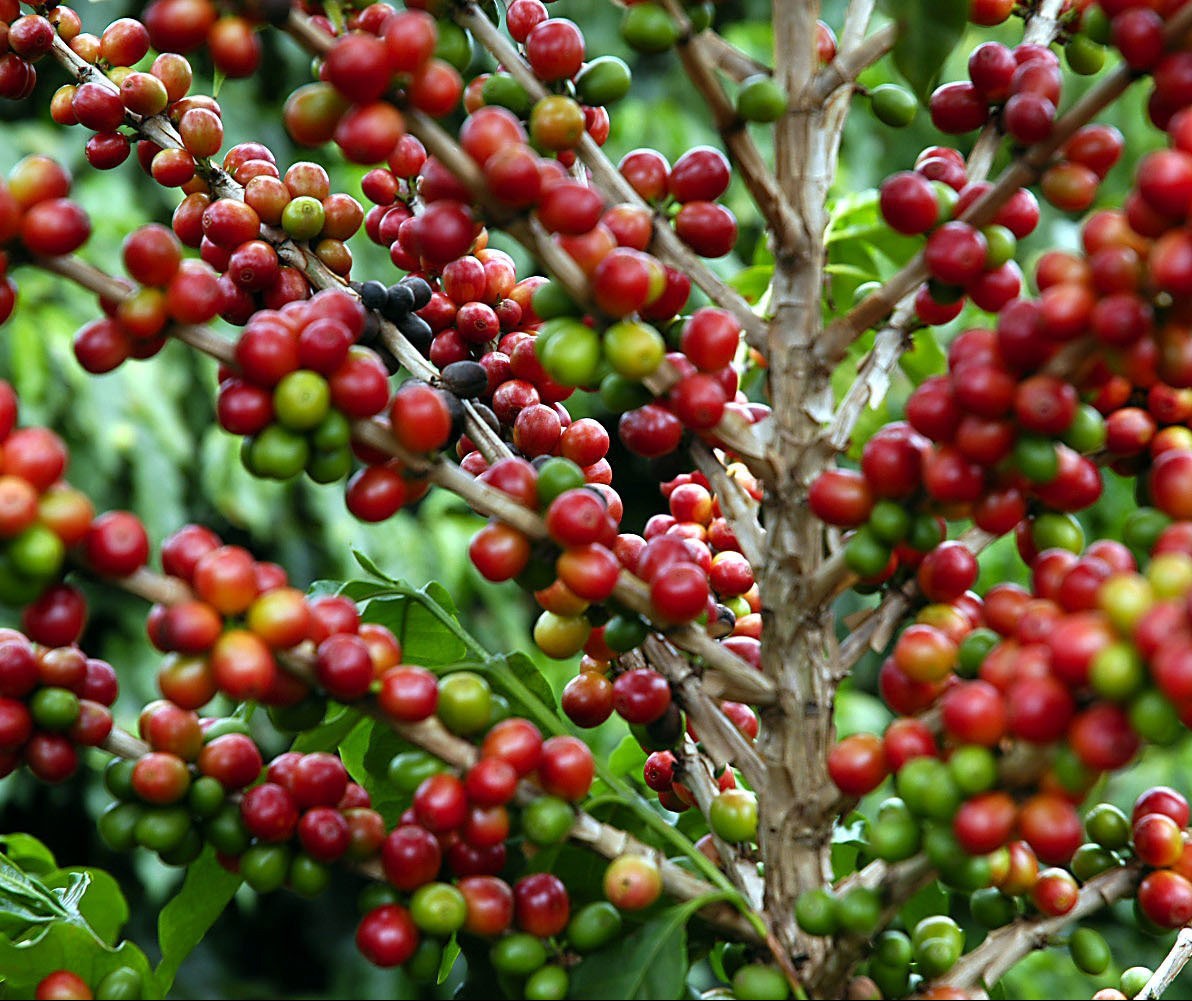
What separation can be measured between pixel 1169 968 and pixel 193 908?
25.0 inches

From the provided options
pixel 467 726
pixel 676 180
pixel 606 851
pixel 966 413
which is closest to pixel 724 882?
pixel 606 851

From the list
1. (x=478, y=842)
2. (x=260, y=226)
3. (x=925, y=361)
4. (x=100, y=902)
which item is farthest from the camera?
(x=925, y=361)

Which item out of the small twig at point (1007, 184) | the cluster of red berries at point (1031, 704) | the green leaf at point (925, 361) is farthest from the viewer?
the green leaf at point (925, 361)

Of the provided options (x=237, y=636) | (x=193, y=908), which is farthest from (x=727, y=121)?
(x=193, y=908)

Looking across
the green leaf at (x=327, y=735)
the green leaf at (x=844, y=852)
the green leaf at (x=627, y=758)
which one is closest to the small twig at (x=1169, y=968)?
the green leaf at (x=844, y=852)

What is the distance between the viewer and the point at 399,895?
700 millimetres

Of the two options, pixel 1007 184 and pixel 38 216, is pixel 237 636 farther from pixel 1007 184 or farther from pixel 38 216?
pixel 1007 184

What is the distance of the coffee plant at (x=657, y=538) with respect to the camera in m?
0.60

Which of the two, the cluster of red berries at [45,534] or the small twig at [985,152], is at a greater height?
the small twig at [985,152]

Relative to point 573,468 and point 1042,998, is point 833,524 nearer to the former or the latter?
point 573,468

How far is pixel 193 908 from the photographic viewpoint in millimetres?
823

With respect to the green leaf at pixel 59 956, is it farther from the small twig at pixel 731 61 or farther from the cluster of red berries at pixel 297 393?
the small twig at pixel 731 61

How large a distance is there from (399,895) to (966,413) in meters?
0.40

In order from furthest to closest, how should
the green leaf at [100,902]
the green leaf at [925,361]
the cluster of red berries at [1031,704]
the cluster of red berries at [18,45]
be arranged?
the green leaf at [925,361] < the green leaf at [100,902] < the cluster of red berries at [18,45] < the cluster of red berries at [1031,704]
